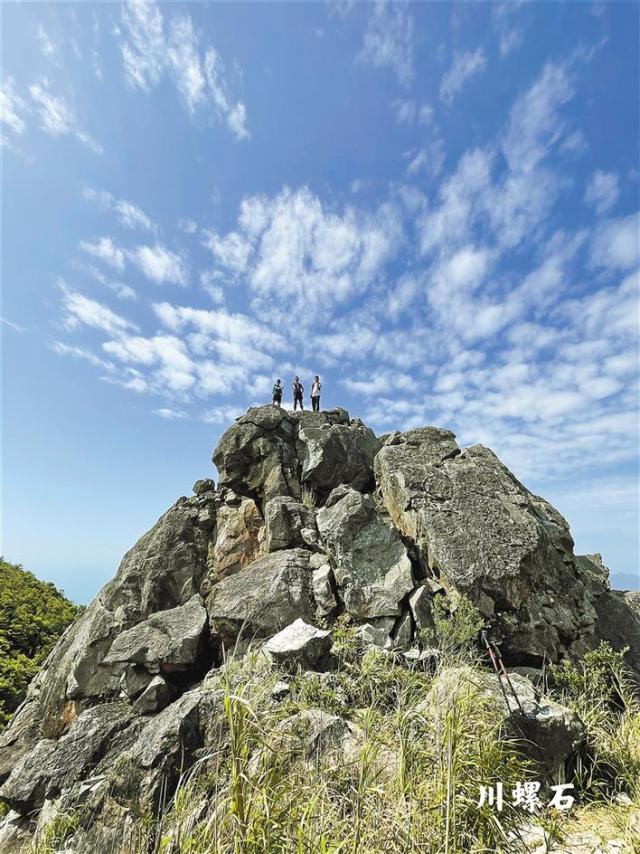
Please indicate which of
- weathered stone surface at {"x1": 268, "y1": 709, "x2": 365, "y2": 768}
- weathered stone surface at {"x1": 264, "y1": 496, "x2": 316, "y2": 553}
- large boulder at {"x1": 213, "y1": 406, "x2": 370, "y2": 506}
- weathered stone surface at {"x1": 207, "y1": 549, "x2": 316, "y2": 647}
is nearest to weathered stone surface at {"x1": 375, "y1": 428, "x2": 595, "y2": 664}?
large boulder at {"x1": 213, "y1": 406, "x2": 370, "y2": 506}

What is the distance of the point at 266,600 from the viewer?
953cm

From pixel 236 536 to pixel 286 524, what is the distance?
194 centimetres

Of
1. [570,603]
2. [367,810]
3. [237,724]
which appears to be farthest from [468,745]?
[570,603]

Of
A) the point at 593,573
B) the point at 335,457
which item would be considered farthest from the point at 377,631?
the point at 593,573

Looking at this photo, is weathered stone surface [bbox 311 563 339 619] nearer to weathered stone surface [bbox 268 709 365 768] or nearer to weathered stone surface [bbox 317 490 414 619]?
weathered stone surface [bbox 317 490 414 619]

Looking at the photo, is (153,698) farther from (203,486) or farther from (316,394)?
(316,394)

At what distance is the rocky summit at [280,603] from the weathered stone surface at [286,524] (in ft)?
0.14

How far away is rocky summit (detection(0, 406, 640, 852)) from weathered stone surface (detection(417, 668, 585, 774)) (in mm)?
63

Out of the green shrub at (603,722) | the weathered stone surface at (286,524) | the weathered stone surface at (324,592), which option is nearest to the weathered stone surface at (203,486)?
the weathered stone surface at (286,524)

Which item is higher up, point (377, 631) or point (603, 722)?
point (377, 631)

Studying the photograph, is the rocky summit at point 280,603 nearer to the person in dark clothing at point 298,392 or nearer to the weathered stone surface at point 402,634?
the weathered stone surface at point 402,634

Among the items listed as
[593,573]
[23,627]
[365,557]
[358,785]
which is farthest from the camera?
[23,627]

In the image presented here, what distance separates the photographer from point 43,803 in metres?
7.36

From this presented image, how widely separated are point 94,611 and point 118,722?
4397mm
